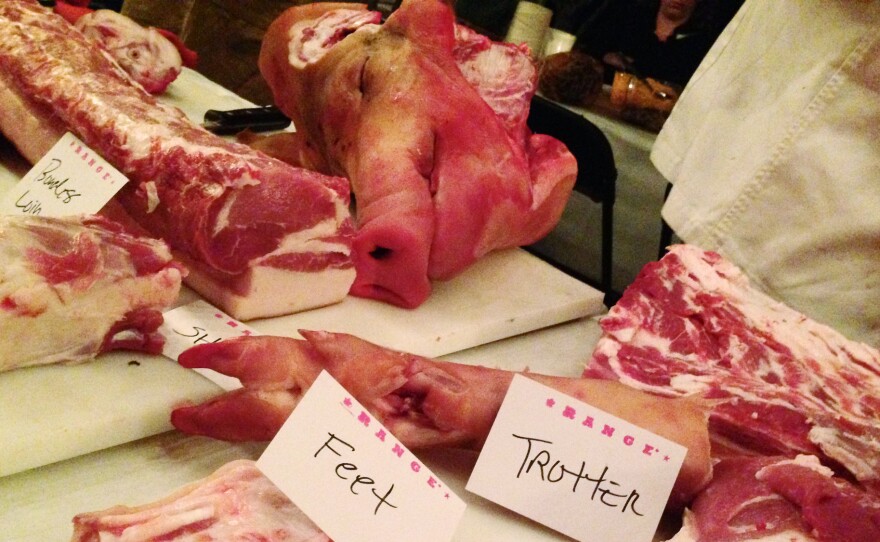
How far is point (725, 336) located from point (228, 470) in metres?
0.85

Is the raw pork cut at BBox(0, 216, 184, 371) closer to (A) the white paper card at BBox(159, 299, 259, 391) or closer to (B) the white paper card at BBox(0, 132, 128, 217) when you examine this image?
(A) the white paper card at BBox(159, 299, 259, 391)

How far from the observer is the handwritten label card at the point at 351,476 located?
0.71m

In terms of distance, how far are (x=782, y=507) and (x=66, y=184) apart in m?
1.18

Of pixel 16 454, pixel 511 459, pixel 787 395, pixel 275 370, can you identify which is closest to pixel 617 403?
pixel 511 459

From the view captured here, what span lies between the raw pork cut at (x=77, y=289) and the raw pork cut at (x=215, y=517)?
28 centimetres

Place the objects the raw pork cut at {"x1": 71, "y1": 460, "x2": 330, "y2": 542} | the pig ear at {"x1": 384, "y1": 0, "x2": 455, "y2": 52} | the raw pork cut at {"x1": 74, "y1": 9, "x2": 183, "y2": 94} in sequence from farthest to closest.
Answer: the raw pork cut at {"x1": 74, "y1": 9, "x2": 183, "y2": 94} → the pig ear at {"x1": 384, "y1": 0, "x2": 455, "y2": 52} → the raw pork cut at {"x1": 71, "y1": 460, "x2": 330, "y2": 542}

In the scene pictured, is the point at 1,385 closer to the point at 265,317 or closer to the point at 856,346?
the point at 265,317

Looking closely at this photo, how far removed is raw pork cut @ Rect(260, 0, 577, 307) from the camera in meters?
1.27

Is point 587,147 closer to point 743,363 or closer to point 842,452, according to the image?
point 743,363

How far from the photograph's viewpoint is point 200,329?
106 cm

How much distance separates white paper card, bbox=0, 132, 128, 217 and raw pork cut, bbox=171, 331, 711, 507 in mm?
453

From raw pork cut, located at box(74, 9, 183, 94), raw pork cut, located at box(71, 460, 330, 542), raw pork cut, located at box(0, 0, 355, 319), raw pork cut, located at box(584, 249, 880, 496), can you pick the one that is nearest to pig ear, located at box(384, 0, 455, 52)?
raw pork cut, located at box(0, 0, 355, 319)

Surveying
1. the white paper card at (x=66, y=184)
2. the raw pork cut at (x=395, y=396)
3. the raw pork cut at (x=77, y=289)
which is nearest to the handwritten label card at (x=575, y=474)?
the raw pork cut at (x=395, y=396)

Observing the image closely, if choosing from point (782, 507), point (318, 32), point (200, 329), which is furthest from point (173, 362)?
point (318, 32)
